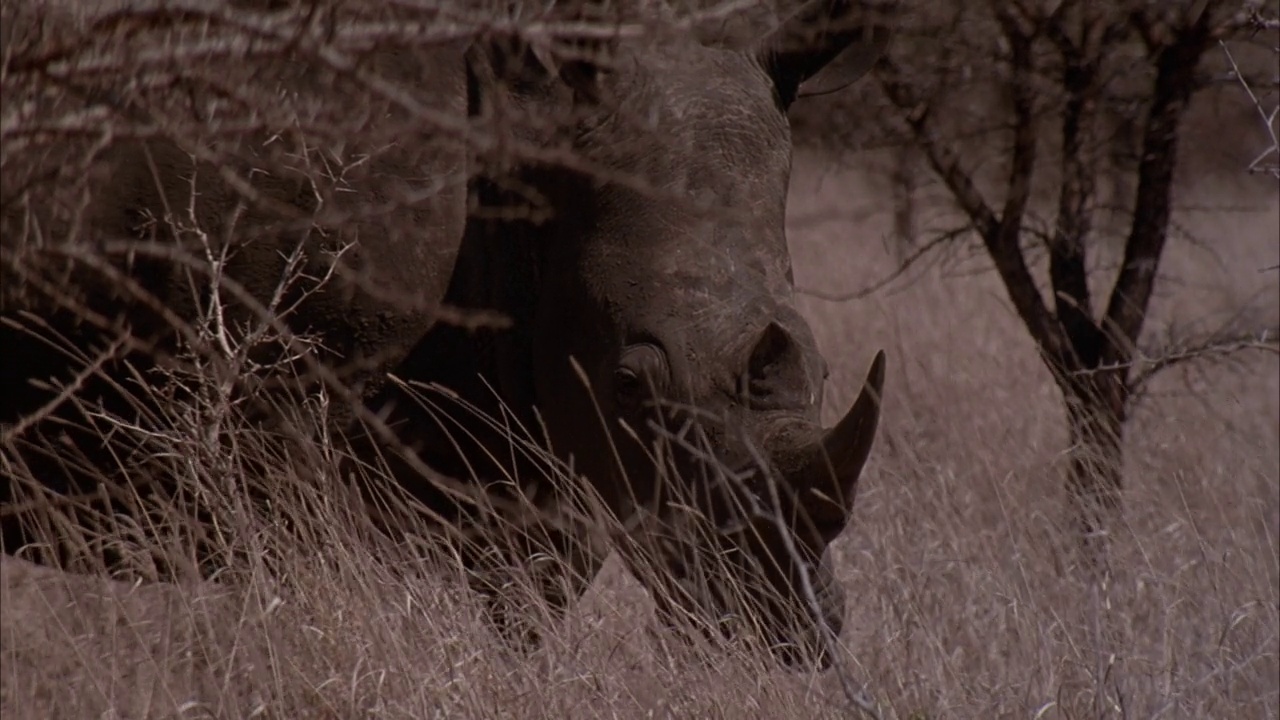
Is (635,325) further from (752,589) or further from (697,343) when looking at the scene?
(752,589)

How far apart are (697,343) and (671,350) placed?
0.21ft

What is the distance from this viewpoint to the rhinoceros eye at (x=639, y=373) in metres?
4.42

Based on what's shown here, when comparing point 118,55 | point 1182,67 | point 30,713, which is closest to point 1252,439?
point 1182,67

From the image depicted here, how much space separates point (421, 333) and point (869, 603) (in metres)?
1.78

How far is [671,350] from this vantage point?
14.5 ft

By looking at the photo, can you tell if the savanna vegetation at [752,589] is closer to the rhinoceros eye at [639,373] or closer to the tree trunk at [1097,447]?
the tree trunk at [1097,447]

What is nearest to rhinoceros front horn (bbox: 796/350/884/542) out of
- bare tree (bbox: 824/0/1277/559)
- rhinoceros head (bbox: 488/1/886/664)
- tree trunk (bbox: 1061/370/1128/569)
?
rhinoceros head (bbox: 488/1/886/664)

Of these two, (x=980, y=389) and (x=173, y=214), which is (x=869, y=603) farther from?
(x=980, y=389)

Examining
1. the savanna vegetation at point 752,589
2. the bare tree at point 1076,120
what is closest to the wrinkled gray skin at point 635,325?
the savanna vegetation at point 752,589

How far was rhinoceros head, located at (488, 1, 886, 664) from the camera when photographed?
13.9 feet

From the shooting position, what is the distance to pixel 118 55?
8.30ft

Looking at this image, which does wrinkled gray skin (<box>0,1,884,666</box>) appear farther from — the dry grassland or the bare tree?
the bare tree

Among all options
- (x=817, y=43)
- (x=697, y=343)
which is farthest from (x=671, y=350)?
(x=817, y=43)

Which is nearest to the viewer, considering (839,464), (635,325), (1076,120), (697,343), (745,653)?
(745,653)
